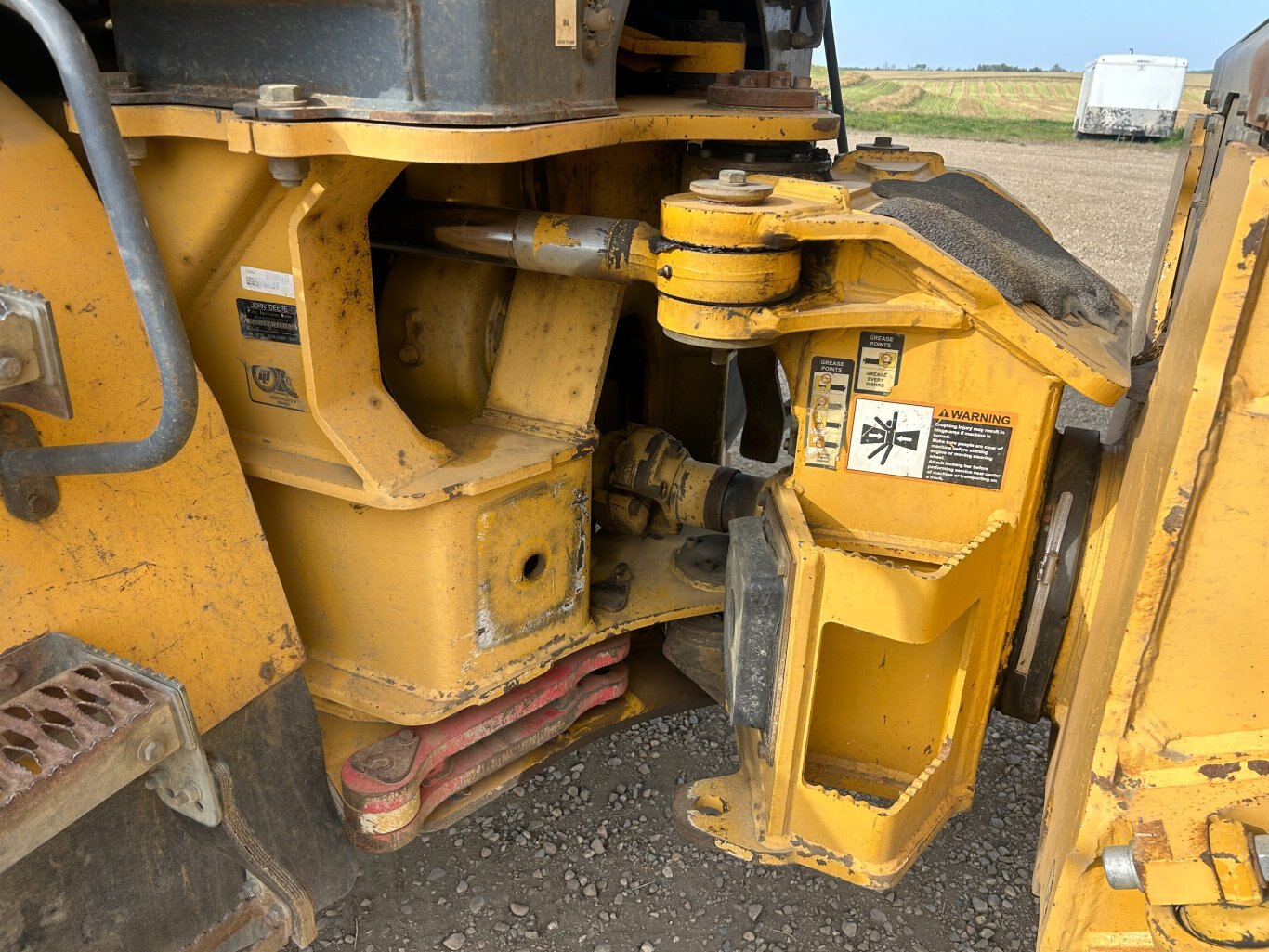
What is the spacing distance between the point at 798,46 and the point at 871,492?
1424 mm

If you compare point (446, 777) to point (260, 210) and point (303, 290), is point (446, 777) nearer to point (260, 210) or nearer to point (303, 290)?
point (303, 290)

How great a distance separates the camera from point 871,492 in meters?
1.67

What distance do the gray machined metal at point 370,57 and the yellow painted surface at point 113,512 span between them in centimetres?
22

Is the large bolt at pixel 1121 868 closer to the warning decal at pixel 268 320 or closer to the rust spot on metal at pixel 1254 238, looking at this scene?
the rust spot on metal at pixel 1254 238

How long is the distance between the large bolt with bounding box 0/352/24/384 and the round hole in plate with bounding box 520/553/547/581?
3.15ft

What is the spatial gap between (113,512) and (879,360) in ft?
3.86

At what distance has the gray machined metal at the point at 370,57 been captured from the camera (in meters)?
1.24

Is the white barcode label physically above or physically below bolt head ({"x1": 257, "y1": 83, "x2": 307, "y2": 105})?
below

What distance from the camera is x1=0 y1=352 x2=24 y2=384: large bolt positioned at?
3.39 feet

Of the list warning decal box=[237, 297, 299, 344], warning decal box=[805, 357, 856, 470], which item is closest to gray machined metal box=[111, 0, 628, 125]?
warning decal box=[237, 297, 299, 344]

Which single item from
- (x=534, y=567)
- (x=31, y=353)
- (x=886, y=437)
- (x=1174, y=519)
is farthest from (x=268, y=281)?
(x=1174, y=519)

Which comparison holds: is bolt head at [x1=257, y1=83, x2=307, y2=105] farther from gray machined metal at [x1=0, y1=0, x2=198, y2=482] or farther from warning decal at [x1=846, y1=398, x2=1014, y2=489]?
warning decal at [x1=846, y1=398, x2=1014, y2=489]

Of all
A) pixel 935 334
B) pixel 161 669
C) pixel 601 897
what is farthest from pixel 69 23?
pixel 601 897

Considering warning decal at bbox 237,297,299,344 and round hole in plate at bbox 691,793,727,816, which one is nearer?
warning decal at bbox 237,297,299,344
